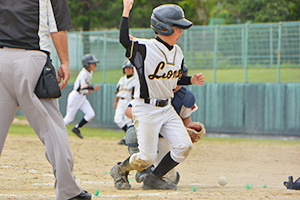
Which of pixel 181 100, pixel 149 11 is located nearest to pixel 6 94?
pixel 181 100

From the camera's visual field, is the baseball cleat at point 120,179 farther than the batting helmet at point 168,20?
Yes

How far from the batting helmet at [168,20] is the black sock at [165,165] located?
4.38 ft

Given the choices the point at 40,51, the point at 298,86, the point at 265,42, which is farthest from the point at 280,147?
the point at 40,51

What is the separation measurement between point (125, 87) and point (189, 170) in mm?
4336

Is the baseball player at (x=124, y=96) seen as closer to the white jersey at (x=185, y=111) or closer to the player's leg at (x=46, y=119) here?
the white jersey at (x=185, y=111)

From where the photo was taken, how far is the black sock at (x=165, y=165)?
5.66 meters

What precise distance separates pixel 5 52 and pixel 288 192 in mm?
3238

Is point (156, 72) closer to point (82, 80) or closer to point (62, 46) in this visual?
point (62, 46)

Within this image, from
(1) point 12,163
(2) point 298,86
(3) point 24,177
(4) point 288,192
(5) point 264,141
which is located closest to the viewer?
(4) point 288,192

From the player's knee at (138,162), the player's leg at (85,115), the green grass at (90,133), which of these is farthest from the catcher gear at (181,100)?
the green grass at (90,133)

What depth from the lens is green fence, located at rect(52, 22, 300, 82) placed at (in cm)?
1527

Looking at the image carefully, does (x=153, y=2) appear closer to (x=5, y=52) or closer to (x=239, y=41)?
(x=239, y=41)

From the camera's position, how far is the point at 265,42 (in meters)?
15.7

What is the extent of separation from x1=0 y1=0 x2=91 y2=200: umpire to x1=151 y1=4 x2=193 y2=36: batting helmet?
5.48 feet
